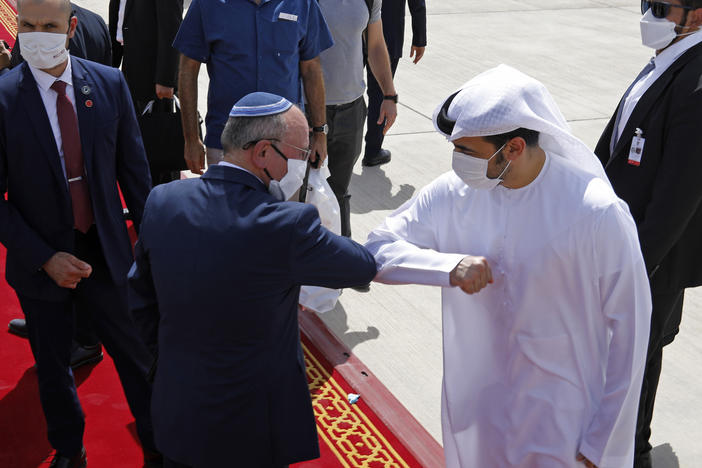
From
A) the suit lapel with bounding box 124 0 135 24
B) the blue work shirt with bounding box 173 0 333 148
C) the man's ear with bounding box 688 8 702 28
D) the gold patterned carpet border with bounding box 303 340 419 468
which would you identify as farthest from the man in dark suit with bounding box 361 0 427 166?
the man's ear with bounding box 688 8 702 28

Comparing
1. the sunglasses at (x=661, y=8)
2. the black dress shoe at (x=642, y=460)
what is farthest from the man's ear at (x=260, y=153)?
the black dress shoe at (x=642, y=460)

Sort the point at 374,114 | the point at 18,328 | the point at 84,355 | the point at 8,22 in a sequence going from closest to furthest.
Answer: the point at 84,355, the point at 18,328, the point at 374,114, the point at 8,22

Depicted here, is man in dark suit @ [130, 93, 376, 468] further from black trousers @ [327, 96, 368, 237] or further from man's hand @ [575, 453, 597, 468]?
black trousers @ [327, 96, 368, 237]

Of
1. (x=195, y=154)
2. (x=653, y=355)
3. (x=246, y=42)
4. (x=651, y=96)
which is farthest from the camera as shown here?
(x=195, y=154)

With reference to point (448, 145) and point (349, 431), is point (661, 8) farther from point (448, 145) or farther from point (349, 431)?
point (448, 145)

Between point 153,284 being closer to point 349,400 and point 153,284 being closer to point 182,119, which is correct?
point 349,400

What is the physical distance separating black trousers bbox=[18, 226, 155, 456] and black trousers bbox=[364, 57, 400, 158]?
12.9 ft

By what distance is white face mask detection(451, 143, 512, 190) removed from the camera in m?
2.67

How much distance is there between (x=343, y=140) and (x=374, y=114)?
1.91m

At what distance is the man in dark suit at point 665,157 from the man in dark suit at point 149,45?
299 cm

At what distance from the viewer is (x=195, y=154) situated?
4918 millimetres

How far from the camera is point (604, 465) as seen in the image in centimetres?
270

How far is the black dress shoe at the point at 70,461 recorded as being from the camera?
3831 mm

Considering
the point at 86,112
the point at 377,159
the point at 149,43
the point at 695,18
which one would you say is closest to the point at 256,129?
the point at 86,112
